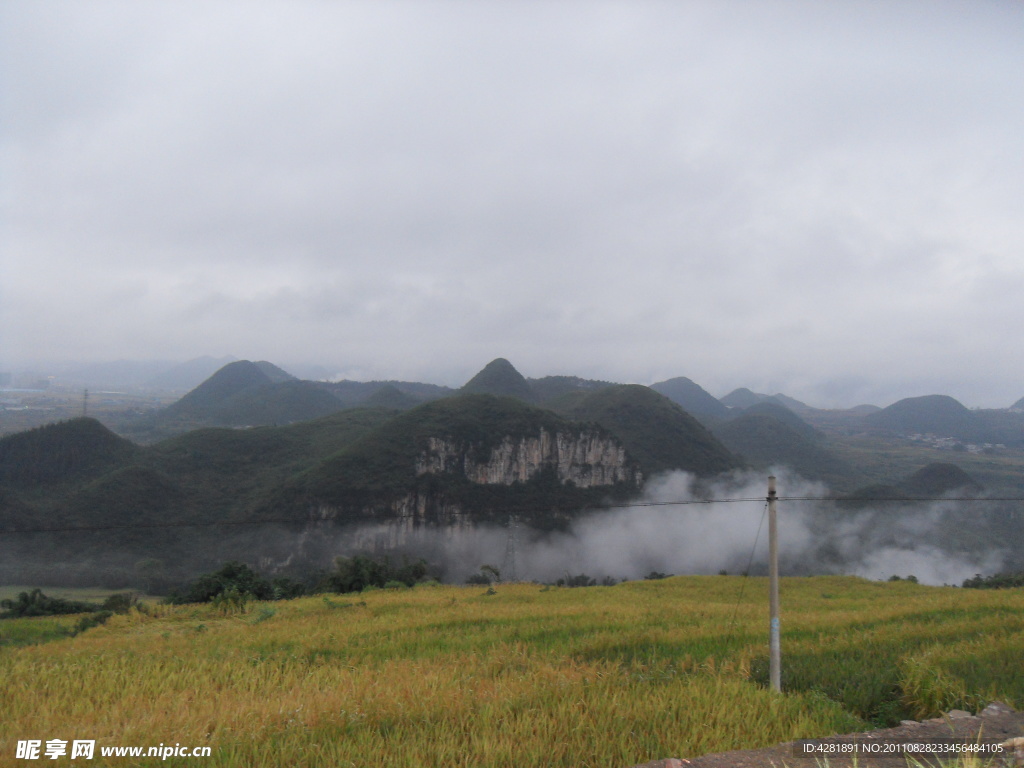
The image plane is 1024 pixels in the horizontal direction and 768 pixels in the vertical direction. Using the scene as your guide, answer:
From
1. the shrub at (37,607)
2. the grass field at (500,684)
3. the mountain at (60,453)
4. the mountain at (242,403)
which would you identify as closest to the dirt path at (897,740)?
the grass field at (500,684)

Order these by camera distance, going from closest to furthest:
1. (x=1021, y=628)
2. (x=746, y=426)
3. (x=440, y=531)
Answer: (x=1021, y=628)
(x=440, y=531)
(x=746, y=426)

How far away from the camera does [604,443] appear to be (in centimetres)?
10438

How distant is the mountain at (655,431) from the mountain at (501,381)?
27.4m

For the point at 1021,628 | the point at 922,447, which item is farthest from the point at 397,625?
the point at 922,447

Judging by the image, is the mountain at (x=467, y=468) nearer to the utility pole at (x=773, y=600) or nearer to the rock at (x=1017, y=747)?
the utility pole at (x=773, y=600)

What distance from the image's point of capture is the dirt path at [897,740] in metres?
4.55

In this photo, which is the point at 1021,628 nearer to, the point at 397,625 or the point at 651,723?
the point at 651,723

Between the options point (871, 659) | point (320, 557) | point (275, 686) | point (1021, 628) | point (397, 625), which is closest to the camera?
point (275, 686)

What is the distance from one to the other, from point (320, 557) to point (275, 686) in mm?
54960

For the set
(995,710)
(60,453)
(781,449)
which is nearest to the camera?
(995,710)

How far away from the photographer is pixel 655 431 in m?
127

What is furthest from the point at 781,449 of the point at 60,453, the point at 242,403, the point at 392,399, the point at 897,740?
the point at 897,740

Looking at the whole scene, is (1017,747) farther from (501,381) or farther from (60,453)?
(501,381)

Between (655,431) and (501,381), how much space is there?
186 feet
